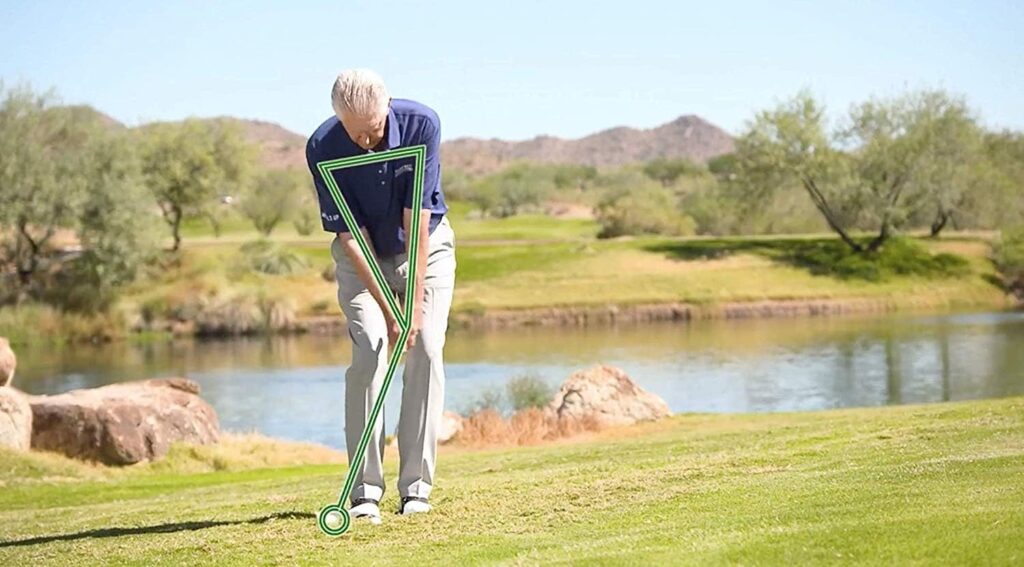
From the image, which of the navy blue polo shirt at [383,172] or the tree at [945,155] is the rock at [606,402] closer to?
the navy blue polo shirt at [383,172]

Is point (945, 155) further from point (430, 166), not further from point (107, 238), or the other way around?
point (430, 166)

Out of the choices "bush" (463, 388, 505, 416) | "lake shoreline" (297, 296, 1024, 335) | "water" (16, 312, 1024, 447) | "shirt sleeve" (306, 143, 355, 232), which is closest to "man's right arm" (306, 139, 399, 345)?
"shirt sleeve" (306, 143, 355, 232)

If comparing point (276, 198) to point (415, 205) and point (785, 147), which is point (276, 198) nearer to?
point (785, 147)

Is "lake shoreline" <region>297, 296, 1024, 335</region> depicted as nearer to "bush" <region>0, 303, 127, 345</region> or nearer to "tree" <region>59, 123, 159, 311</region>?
"bush" <region>0, 303, 127, 345</region>

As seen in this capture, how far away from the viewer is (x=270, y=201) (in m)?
91.2

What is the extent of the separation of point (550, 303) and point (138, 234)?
68.9 feet

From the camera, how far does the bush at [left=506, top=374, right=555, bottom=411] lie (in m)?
32.9

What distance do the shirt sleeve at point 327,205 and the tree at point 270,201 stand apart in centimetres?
8122

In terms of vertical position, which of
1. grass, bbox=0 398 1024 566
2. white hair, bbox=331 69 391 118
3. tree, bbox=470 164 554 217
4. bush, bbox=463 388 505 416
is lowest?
bush, bbox=463 388 505 416

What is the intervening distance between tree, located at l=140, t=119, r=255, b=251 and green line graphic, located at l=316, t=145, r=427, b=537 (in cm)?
6591

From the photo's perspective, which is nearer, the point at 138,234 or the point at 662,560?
the point at 662,560

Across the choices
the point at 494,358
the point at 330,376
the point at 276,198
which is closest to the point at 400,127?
the point at 330,376

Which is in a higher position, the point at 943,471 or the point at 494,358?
the point at 943,471

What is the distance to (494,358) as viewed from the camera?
166 feet
